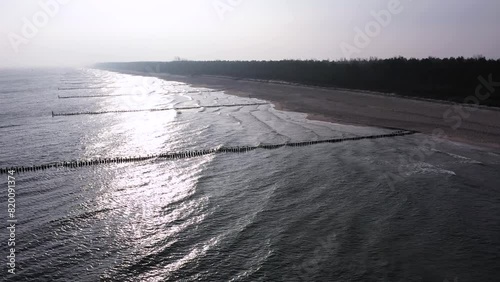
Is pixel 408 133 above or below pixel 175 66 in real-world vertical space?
below

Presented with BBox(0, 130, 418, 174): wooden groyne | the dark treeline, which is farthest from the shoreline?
BBox(0, 130, 418, 174): wooden groyne

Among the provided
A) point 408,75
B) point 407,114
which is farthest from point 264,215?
point 408,75

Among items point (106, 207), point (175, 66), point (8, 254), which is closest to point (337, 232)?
point (106, 207)

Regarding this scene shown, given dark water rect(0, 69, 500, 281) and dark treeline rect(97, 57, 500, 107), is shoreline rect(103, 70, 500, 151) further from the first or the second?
dark water rect(0, 69, 500, 281)

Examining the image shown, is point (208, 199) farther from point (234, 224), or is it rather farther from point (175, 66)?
point (175, 66)

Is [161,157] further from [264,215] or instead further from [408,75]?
[408,75]

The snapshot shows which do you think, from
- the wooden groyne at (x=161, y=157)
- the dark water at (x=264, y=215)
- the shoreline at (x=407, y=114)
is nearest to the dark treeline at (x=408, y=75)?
the shoreline at (x=407, y=114)

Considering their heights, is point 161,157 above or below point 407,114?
below

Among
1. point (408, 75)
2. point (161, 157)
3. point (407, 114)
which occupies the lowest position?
point (161, 157)
